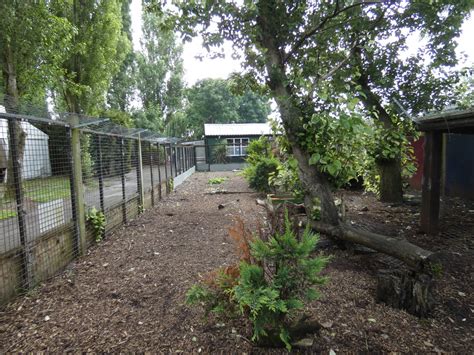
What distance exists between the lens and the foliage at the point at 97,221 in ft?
13.7

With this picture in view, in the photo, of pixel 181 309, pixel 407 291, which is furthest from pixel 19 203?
pixel 407 291

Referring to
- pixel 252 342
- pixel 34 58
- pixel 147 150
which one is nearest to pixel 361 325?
pixel 252 342

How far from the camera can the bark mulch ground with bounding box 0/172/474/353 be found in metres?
2.08

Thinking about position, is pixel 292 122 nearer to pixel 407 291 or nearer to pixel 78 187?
pixel 407 291

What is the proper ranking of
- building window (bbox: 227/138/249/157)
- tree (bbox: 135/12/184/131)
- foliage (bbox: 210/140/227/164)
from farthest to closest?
tree (bbox: 135/12/184/131)
building window (bbox: 227/138/249/157)
foliage (bbox: 210/140/227/164)

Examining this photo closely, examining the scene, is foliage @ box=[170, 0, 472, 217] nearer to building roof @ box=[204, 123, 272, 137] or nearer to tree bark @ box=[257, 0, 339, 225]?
tree bark @ box=[257, 0, 339, 225]

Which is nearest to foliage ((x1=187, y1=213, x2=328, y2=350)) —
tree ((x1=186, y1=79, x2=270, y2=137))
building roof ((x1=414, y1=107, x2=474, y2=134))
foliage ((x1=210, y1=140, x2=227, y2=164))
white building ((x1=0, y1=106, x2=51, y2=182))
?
white building ((x1=0, y1=106, x2=51, y2=182))

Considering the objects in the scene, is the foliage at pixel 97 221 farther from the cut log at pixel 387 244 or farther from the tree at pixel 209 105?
the tree at pixel 209 105

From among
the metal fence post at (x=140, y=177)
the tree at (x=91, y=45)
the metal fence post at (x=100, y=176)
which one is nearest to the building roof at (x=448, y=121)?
the metal fence post at (x=100, y=176)

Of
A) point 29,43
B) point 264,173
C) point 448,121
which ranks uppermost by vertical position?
point 29,43

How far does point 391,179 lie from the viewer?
6.75m

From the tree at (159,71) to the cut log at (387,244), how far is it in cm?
2521

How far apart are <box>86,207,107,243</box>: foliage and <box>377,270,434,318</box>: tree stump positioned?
3.70m

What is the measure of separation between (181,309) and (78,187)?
2.24m
